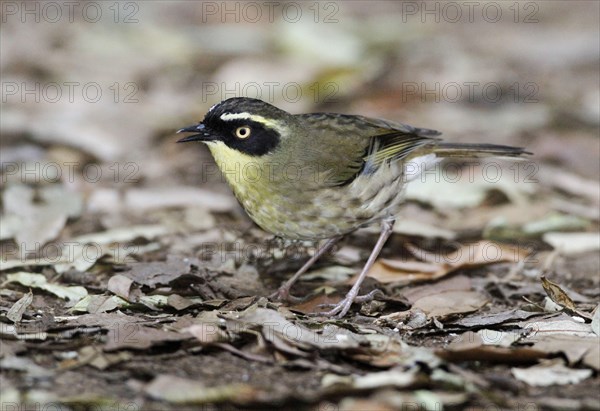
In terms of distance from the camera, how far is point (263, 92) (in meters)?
12.0

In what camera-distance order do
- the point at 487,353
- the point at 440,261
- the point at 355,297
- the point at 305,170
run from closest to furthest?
the point at 487,353
the point at 355,297
the point at 305,170
the point at 440,261

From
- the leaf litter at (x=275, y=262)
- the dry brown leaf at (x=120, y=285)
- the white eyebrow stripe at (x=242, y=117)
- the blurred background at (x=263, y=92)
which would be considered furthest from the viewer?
the blurred background at (x=263, y=92)

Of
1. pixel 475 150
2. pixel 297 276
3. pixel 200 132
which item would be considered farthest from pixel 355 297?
pixel 475 150

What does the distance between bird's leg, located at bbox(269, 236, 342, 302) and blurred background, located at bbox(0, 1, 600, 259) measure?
1301mm

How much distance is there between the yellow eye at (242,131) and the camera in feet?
22.1

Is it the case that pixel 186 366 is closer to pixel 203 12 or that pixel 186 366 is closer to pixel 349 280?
pixel 349 280

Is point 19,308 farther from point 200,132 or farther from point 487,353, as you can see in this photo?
point 487,353

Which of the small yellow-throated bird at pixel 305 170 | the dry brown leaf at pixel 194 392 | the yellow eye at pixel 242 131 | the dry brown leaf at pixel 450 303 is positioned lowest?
the dry brown leaf at pixel 194 392

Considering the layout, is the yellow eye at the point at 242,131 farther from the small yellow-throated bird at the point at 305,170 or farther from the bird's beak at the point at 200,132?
the bird's beak at the point at 200,132

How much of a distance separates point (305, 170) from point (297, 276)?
2.92 ft

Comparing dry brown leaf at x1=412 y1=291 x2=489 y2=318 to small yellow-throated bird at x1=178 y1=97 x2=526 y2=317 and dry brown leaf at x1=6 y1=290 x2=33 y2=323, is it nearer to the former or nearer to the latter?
small yellow-throated bird at x1=178 y1=97 x2=526 y2=317

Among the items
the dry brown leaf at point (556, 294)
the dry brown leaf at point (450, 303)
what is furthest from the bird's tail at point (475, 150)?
the dry brown leaf at point (556, 294)

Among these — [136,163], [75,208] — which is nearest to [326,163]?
[75,208]

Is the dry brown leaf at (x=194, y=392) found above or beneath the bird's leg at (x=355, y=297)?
beneath
